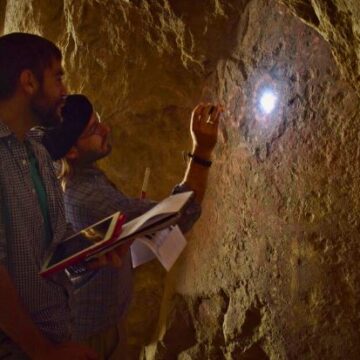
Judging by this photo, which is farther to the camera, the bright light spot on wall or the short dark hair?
the bright light spot on wall

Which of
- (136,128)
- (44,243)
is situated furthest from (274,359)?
(136,128)

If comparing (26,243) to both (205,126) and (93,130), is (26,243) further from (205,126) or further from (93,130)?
(205,126)

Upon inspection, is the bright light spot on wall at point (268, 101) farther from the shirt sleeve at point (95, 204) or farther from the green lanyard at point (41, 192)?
the green lanyard at point (41, 192)

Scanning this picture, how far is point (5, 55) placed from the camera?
1.62 metres

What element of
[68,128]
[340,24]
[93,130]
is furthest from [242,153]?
[340,24]

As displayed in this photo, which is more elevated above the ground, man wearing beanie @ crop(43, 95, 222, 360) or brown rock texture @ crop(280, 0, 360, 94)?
brown rock texture @ crop(280, 0, 360, 94)

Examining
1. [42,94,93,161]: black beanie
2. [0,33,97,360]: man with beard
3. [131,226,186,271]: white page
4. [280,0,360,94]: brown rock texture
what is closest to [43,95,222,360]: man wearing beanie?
[42,94,93,161]: black beanie

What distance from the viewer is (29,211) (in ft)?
4.82

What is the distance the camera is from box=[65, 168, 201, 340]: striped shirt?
1.93 meters

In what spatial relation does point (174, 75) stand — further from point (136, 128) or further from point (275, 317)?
point (275, 317)

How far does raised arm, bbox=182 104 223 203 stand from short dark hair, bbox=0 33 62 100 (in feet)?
2.07

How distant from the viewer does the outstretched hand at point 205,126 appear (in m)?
2.02

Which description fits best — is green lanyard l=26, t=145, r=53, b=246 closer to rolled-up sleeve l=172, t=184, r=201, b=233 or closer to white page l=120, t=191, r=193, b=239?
white page l=120, t=191, r=193, b=239

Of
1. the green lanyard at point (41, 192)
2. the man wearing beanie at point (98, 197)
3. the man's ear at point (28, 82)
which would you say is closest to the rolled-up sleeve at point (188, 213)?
the man wearing beanie at point (98, 197)
